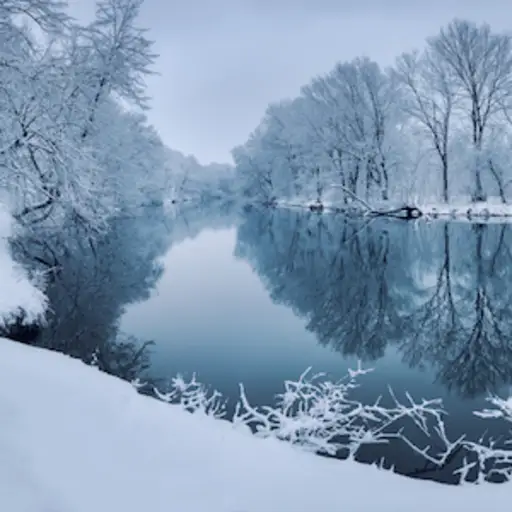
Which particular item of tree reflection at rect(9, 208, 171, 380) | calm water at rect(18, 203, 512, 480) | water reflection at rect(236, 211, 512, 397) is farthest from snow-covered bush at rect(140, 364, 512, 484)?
tree reflection at rect(9, 208, 171, 380)

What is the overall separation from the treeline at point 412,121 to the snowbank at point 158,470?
36.9 meters

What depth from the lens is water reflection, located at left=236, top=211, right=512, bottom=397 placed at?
924cm

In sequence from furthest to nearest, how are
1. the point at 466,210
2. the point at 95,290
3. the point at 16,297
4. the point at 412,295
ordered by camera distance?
the point at 466,210, the point at 95,290, the point at 412,295, the point at 16,297

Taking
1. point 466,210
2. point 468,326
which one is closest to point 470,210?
point 466,210

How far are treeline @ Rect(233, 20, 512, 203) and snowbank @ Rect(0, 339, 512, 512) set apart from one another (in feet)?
121

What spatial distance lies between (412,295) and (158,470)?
11.5 m

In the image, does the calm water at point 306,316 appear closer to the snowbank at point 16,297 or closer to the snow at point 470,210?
the snowbank at point 16,297

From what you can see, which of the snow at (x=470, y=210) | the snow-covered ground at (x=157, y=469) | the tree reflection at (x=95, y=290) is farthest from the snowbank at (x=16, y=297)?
the snow at (x=470, y=210)

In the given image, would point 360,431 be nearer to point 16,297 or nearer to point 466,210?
point 16,297

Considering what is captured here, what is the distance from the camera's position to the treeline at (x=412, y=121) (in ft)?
138

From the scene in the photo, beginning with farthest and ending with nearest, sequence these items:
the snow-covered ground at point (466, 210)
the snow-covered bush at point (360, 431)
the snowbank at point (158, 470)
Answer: the snow-covered ground at point (466, 210) → the snow-covered bush at point (360, 431) → the snowbank at point (158, 470)

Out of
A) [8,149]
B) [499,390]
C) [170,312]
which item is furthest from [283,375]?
[8,149]

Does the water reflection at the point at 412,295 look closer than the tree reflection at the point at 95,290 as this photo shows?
Yes

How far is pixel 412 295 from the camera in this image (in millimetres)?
14078
